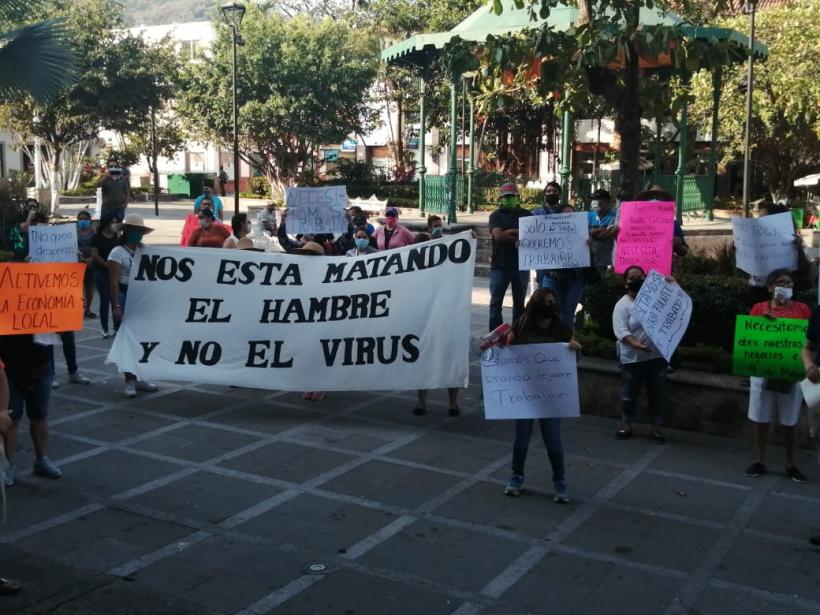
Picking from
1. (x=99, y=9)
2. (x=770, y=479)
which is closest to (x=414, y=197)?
(x=99, y=9)

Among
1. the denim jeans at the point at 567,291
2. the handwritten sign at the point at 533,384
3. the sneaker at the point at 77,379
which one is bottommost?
the sneaker at the point at 77,379

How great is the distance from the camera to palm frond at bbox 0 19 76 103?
1382 cm

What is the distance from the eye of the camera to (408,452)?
8000mm

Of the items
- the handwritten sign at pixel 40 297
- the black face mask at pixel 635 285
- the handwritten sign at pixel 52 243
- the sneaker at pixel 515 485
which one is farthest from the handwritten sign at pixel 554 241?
the handwritten sign at pixel 52 243

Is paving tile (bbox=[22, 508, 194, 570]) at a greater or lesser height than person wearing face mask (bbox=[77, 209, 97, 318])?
lesser

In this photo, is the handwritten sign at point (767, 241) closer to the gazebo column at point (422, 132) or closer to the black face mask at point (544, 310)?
the black face mask at point (544, 310)

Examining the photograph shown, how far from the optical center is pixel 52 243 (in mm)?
9578

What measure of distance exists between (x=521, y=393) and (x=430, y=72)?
14.5 metres

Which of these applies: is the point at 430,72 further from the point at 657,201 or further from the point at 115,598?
the point at 115,598

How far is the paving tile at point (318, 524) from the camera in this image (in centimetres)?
609

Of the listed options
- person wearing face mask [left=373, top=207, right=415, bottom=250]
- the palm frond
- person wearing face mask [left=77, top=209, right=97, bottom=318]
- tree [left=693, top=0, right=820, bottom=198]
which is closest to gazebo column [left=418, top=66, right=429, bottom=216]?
tree [left=693, top=0, right=820, bottom=198]

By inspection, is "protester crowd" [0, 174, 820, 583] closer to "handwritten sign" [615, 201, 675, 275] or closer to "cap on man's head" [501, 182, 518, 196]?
"cap on man's head" [501, 182, 518, 196]

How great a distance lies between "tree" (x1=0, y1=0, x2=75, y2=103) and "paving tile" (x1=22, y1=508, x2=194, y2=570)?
905cm

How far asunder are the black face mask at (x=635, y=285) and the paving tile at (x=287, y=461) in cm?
272
